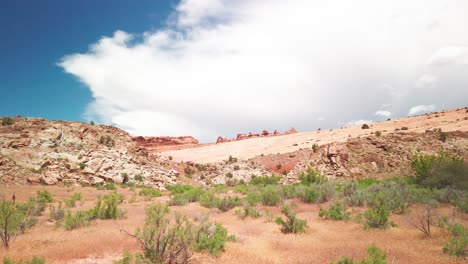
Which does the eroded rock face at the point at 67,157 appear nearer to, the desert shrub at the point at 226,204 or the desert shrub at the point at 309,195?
the desert shrub at the point at 226,204

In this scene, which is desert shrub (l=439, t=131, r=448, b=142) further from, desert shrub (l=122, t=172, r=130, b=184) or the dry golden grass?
desert shrub (l=122, t=172, r=130, b=184)

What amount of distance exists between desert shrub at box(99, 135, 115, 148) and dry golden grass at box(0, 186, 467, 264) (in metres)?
19.7

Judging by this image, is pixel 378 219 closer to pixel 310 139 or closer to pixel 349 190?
pixel 349 190

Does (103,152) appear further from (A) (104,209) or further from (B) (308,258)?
(B) (308,258)

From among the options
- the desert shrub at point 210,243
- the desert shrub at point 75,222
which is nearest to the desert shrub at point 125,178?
the desert shrub at point 75,222

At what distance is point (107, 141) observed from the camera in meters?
30.6

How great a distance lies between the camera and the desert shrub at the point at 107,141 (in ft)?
98.9

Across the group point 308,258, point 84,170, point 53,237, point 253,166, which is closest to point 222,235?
point 308,258

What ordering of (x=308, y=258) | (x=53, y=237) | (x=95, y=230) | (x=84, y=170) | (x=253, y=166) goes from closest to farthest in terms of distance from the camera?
(x=308, y=258) → (x=53, y=237) → (x=95, y=230) → (x=84, y=170) → (x=253, y=166)

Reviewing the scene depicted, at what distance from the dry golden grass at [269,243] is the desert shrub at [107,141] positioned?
64.6 feet

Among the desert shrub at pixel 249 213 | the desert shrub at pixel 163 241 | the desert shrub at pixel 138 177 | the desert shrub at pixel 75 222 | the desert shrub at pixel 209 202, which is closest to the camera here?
the desert shrub at pixel 163 241

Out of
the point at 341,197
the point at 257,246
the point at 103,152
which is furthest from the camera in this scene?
the point at 103,152

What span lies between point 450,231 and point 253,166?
87.5ft

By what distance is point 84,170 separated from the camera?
24812 mm
